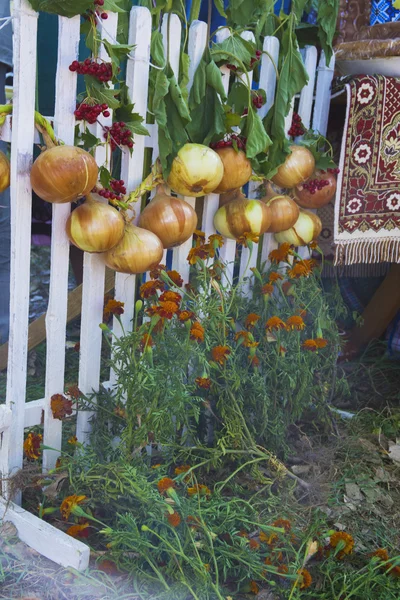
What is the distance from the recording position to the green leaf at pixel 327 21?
260cm

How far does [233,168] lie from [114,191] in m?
0.48

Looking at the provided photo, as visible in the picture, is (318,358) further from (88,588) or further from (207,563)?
(88,588)

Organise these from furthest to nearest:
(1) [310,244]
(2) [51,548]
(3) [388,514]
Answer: (1) [310,244] → (3) [388,514] → (2) [51,548]

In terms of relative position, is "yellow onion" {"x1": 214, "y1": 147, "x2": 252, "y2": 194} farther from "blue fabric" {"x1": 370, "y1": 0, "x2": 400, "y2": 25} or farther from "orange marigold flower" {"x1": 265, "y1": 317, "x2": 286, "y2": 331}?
"blue fabric" {"x1": 370, "y1": 0, "x2": 400, "y2": 25}

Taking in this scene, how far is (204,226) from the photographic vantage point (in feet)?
8.05

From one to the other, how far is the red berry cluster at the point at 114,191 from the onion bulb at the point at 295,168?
2.51 ft

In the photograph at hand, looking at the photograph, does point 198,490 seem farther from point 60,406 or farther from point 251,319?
point 251,319

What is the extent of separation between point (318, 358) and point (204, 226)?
0.64m

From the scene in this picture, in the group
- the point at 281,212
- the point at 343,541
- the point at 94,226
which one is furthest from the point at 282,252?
the point at 343,541

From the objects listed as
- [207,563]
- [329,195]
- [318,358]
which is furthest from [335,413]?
[207,563]

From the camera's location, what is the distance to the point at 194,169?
2.12 m

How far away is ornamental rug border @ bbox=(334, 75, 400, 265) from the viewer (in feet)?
8.61

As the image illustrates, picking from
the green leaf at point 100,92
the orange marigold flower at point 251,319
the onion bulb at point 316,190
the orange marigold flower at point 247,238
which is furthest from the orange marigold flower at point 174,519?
the onion bulb at point 316,190

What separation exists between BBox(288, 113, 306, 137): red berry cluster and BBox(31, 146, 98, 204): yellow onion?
1103mm
